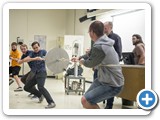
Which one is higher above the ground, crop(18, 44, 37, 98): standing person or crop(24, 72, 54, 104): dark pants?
crop(18, 44, 37, 98): standing person

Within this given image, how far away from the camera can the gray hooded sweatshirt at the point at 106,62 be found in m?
1.79

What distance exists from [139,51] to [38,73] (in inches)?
30.0

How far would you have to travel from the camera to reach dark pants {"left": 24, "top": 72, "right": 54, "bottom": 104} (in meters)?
1.93

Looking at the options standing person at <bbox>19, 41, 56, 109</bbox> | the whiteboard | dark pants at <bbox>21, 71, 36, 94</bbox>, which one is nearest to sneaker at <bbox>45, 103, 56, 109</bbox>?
standing person at <bbox>19, 41, 56, 109</bbox>

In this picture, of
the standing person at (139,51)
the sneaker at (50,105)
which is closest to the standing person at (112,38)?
the standing person at (139,51)

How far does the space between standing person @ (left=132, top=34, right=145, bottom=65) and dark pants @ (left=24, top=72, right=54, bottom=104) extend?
687 mm

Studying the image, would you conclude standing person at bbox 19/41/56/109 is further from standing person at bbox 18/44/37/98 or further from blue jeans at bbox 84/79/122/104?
blue jeans at bbox 84/79/122/104

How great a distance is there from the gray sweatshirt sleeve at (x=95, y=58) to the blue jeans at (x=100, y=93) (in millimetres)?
156

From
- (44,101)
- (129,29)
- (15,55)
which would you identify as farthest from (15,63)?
(129,29)

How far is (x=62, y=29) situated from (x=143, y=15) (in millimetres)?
648

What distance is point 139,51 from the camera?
1891 millimetres

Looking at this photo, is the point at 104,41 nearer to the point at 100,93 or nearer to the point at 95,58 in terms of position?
the point at 95,58
